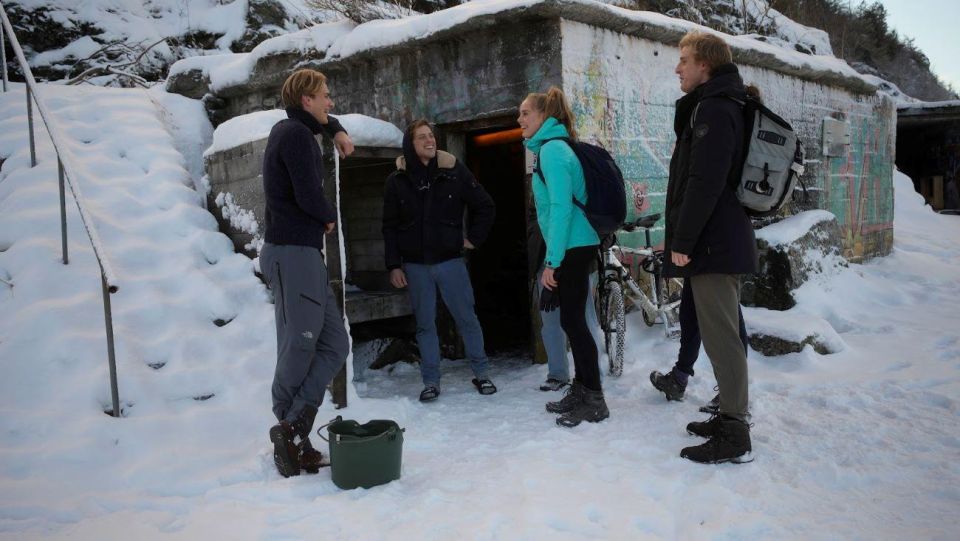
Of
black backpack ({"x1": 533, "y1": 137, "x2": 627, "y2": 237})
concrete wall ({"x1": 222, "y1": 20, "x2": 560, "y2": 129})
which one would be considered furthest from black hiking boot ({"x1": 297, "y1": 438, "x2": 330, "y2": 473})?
concrete wall ({"x1": 222, "y1": 20, "x2": 560, "y2": 129})

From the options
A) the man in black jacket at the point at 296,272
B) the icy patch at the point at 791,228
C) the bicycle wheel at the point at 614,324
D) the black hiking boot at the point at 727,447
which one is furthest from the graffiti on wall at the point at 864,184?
the man in black jacket at the point at 296,272

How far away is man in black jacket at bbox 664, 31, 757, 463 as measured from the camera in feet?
10.5

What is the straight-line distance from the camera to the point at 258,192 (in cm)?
514

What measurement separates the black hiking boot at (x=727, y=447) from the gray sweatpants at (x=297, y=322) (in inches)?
78.9

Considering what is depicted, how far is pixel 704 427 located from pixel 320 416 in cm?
241

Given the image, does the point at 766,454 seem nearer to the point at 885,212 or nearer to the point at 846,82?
the point at 846,82

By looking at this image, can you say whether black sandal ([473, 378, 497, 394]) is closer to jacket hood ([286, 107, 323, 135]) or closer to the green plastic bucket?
the green plastic bucket

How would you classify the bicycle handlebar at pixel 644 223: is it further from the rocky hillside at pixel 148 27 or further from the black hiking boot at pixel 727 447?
the rocky hillside at pixel 148 27

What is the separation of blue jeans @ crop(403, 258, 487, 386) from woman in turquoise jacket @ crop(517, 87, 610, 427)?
110 centimetres

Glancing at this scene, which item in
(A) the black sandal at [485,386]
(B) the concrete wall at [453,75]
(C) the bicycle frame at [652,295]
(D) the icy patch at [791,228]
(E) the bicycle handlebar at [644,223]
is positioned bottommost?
(A) the black sandal at [485,386]

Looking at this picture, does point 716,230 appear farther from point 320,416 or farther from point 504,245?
point 504,245

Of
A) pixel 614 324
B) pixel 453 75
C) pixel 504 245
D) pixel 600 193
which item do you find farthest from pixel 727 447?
pixel 504 245

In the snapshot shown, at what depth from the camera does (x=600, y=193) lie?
397cm

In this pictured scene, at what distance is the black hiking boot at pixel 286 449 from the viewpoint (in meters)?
3.27
